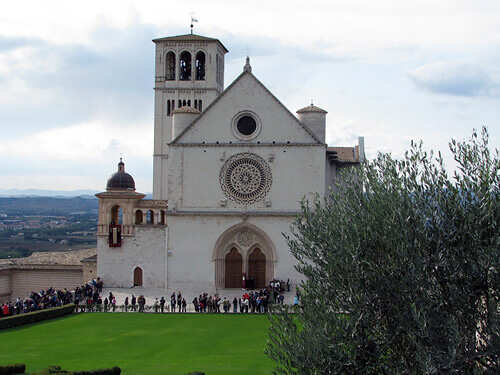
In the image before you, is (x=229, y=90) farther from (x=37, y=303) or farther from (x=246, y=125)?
(x=37, y=303)

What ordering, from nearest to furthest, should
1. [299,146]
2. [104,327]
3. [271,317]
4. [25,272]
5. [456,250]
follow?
[456,250]
[271,317]
[104,327]
[299,146]
[25,272]

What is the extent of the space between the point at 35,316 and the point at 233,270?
14.2m

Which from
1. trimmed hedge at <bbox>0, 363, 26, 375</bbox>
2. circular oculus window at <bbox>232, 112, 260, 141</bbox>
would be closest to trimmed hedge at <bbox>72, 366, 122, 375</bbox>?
trimmed hedge at <bbox>0, 363, 26, 375</bbox>

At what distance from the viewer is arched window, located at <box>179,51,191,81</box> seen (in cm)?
5769

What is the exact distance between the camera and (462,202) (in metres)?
17.9

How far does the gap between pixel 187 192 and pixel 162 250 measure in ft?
13.1

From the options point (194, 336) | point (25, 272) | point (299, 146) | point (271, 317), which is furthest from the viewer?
point (25, 272)

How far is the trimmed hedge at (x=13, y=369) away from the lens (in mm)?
24373

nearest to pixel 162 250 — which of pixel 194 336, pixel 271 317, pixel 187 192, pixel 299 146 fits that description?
pixel 187 192

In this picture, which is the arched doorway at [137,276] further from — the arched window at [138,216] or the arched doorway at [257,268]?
the arched doorway at [257,268]

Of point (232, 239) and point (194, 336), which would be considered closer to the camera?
point (194, 336)

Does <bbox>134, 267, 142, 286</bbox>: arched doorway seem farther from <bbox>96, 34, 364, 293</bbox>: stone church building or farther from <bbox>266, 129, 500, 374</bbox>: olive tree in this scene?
<bbox>266, 129, 500, 374</bbox>: olive tree

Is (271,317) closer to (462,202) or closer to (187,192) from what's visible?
(462,202)

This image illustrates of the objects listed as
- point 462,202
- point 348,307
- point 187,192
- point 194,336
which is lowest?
point 194,336
